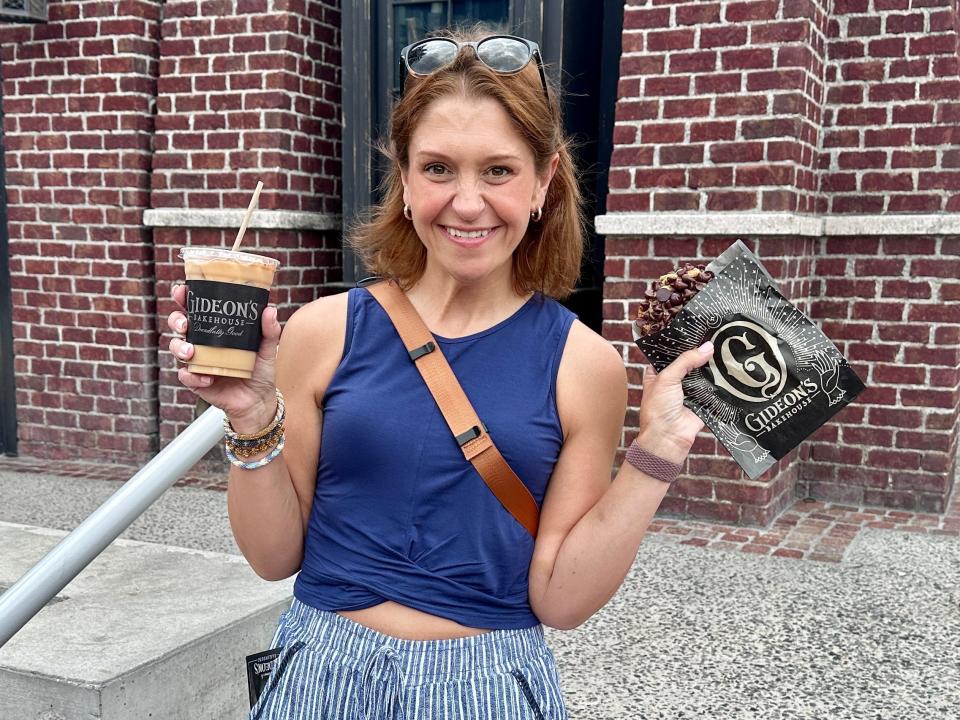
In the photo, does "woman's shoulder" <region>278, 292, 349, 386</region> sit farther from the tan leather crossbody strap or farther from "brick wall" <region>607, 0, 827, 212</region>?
"brick wall" <region>607, 0, 827, 212</region>

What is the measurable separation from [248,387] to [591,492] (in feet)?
2.07

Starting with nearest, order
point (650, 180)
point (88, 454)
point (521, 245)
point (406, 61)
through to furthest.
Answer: point (406, 61), point (521, 245), point (650, 180), point (88, 454)

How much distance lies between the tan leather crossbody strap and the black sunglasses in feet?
1.44

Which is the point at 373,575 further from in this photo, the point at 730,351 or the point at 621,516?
the point at 730,351

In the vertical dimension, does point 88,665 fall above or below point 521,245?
below

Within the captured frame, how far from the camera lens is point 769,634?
367cm

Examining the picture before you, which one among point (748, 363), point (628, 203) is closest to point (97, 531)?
point (748, 363)

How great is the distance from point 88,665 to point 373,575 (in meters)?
1.13

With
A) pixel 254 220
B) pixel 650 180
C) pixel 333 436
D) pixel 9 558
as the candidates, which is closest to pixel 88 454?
pixel 254 220

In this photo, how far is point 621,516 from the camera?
1669 millimetres

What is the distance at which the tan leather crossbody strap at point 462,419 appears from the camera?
1.68 meters

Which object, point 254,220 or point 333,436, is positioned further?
point 254,220

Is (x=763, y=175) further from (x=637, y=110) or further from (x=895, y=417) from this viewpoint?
(x=895, y=417)

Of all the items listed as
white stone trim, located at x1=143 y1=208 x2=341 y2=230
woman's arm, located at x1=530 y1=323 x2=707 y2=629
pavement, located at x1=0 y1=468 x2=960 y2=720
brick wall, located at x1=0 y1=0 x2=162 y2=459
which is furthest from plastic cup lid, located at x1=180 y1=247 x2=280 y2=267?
brick wall, located at x1=0 y1=0 x2=162 y2=459
